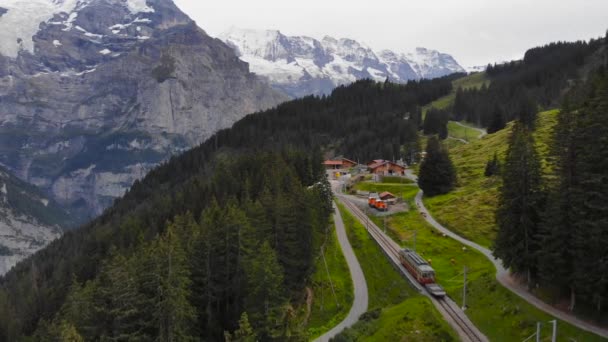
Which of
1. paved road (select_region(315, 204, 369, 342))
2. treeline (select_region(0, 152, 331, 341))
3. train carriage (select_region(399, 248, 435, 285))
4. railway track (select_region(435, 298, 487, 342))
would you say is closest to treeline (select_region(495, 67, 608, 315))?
railway track (select_region(435, 298, 487, 342))

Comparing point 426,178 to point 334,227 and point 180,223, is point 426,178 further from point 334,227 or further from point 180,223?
point 180,223

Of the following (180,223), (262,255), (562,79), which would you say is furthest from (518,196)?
(562,79)

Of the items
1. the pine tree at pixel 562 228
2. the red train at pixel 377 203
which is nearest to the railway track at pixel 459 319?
the pine tree at pixel 562 228

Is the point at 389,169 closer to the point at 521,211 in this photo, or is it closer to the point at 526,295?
the point at 521,211

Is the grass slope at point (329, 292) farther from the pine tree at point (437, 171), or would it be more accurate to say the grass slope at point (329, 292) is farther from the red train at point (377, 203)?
the pine tree at point (437, 171)

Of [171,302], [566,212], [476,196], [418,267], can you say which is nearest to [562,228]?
[566,212]

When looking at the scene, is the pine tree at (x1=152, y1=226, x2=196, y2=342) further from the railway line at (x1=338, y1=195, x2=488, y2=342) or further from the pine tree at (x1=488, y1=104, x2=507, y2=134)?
the pine tree at (x1=488, y1=104, x2=507, y2=134)
